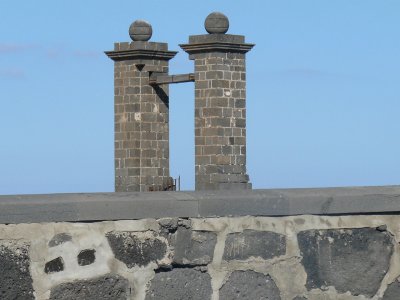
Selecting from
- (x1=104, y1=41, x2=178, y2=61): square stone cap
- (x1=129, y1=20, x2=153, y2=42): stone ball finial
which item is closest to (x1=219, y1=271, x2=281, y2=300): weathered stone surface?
(x1=104, y1=41, x2=178, y2=61): square stone cap

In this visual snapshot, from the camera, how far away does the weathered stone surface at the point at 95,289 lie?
5.51 m

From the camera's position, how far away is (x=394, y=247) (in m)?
6.18

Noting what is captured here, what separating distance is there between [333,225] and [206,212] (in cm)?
62

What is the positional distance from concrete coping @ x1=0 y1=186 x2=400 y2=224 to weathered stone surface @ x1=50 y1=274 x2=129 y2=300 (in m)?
0.24

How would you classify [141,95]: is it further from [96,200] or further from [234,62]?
[96,200]

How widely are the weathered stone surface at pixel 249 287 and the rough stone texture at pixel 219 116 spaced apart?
28.0 m

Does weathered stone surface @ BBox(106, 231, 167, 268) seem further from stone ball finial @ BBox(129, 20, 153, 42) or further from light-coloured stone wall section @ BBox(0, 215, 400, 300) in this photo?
stone ball finial @ BBox(129, 20, 153, 42)

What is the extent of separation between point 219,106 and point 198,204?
94.7 ft

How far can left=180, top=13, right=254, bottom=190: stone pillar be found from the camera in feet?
112

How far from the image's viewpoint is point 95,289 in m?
5.57

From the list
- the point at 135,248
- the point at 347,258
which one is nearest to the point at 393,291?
the point at 347,258

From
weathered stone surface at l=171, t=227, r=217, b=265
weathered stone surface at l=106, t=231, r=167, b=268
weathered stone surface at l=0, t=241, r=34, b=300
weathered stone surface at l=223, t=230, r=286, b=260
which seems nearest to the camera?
weathered stone surface at l=0, t=241, r=34, b=300

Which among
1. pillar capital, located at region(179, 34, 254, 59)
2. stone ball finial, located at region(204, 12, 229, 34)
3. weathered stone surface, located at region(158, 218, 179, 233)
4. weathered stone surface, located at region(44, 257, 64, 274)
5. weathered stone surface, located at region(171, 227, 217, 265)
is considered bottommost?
weathered stone surface, located at region(44, 257, 64, 274)

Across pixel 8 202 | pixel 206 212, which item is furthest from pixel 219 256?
pixel 8 202
